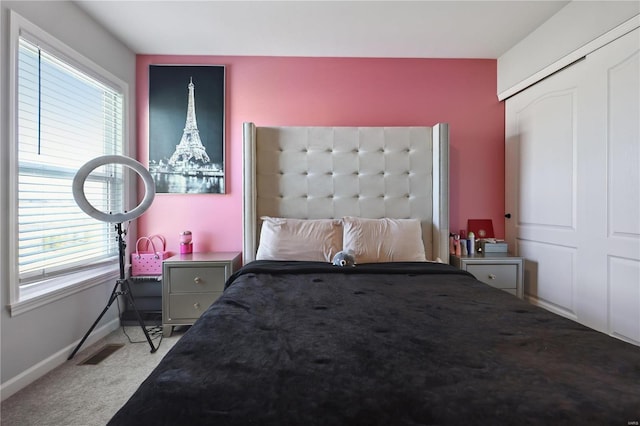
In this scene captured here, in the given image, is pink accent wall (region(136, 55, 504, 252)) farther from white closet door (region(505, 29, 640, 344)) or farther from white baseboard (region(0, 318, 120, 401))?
white baseboard (region(0, 318, 120, 401))

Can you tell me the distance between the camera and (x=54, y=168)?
2.04 metres

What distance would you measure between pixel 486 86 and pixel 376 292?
2578 millimetres

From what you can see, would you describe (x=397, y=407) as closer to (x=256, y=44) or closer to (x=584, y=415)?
(x=584, y=415)

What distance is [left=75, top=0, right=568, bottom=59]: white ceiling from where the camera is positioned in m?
2.15

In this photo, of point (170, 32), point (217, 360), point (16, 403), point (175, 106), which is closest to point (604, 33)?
point (217, 360)

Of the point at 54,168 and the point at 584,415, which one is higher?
the point at 54,168

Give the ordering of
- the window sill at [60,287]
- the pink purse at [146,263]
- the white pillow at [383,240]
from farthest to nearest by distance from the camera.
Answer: the pink purse at [146,263] → the white pillow at [383,240] → the window sill at [60,287]

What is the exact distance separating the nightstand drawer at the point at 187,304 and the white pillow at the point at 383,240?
122 cm

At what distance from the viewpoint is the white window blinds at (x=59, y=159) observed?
184cm

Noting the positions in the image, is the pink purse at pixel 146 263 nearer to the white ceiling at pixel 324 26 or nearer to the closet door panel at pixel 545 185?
the white ceiling at pixel 324 26

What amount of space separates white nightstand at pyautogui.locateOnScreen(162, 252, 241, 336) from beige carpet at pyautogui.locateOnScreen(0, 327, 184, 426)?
9.6 inches

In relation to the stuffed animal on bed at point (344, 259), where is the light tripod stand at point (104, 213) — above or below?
above

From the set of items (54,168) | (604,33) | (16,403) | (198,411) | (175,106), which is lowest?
(16,403)

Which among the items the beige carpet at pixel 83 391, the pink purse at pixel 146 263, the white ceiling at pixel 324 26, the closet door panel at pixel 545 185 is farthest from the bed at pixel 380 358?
the white ceiling at pixel 324 26
